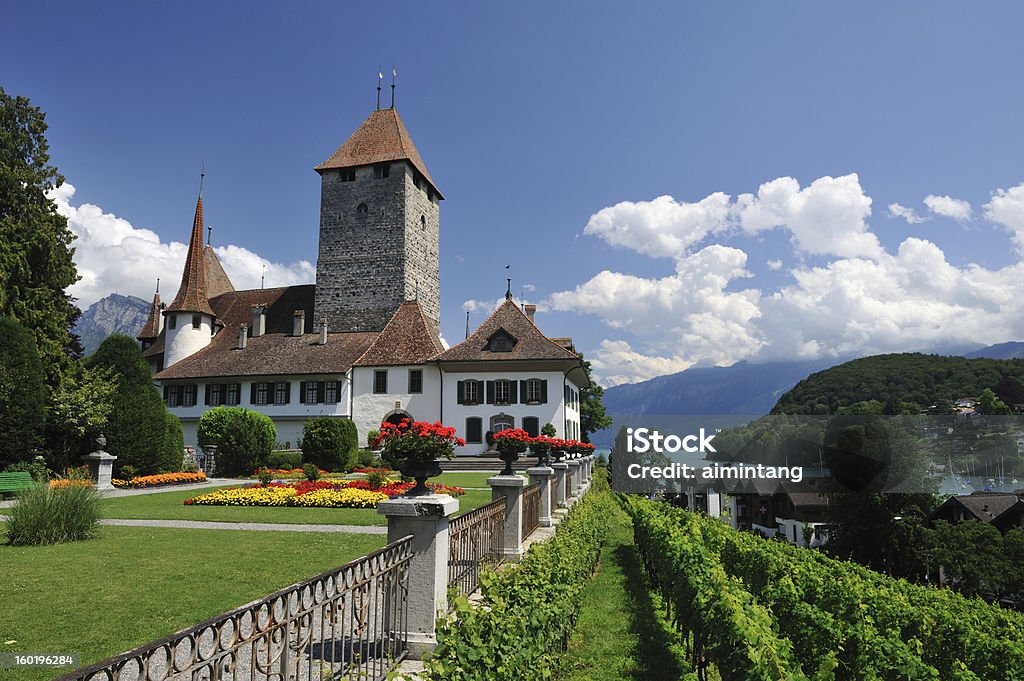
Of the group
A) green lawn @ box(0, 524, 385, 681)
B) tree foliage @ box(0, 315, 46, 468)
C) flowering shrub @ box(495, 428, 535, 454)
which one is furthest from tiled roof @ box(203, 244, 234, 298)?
flowering shrub @ box(495, 428, 535, 454)

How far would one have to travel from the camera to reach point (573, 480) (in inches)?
906

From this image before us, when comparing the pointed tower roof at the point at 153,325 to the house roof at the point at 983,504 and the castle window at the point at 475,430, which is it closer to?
the castle window at the point at 475,430

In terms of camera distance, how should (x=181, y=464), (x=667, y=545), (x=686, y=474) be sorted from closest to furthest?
(x=667, y=545) → (x=181, y=464) → (x=686, y=474)

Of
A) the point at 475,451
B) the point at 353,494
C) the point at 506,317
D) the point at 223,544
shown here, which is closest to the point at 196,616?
the point at 223,544

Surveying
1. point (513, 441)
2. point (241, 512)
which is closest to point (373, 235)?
point (241, 512)

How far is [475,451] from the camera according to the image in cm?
3866

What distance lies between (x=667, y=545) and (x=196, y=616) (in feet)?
20.8

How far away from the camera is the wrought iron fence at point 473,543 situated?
7238 millimetres

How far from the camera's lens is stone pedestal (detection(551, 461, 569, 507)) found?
18.6 meters

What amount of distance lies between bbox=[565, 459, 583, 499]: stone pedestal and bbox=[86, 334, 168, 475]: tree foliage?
1592 cm

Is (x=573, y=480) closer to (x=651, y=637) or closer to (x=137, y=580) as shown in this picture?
(x=651, y=637)

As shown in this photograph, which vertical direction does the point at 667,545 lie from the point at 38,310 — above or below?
below

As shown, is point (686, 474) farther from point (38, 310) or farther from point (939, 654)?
point (939, 654)

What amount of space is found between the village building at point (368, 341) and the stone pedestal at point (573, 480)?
524 inches
